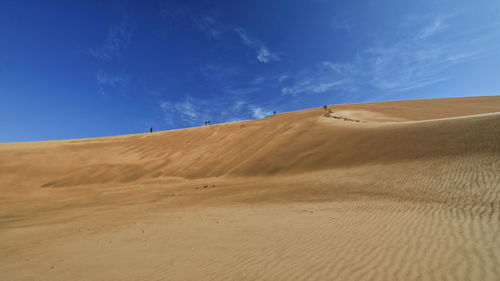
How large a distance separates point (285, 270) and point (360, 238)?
7.41ft

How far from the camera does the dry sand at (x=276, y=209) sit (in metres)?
4.05

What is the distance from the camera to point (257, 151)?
17.5 meters

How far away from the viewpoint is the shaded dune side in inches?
483

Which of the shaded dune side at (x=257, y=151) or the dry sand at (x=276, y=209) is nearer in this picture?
the dry sand at (x=276, y=209)

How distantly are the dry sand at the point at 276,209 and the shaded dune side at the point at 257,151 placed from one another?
0.42 feet

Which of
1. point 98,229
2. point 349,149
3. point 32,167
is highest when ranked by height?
point 32,167

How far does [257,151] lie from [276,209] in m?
9.61

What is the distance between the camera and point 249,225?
21.1ft

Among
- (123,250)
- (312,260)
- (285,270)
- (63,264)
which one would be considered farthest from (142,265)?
(312,260)

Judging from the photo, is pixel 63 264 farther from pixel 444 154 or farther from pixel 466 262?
pixel 444 154

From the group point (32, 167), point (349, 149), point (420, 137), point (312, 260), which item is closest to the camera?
point (312, 260)

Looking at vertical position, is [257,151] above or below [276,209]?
above

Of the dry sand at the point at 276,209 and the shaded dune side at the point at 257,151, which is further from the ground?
the shaded dune side at the point at 257,151

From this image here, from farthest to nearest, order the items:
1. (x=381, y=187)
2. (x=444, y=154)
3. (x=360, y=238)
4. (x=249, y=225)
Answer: (x=444, y=154) < (x=381, y=187) < (x=249, y=225) < (x=360, y=238)
